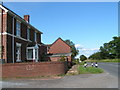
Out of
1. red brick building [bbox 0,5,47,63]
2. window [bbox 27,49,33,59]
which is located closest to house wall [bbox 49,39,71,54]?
red brick building [bbox 0,5,47,63]

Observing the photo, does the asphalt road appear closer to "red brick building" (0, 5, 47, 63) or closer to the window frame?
"red brick building" (0, 5, 47, 63)

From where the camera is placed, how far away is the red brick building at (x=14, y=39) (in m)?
20.1

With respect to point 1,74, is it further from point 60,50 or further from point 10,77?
point 60,50

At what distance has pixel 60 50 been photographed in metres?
54.5

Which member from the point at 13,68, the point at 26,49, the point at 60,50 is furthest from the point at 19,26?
the point at 60,50

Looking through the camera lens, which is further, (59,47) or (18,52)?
(59,47)

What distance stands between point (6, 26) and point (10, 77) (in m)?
6.17

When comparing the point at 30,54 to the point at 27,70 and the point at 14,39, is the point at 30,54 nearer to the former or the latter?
the point at 14,39

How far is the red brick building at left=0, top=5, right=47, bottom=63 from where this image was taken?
790 inches

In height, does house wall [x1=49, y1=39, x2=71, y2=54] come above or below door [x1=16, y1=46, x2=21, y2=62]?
above

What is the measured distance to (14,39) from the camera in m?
22.3

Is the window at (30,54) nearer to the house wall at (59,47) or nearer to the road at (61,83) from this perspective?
the road at (61,83)

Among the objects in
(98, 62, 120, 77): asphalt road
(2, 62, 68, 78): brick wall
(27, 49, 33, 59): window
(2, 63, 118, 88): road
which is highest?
(27, 49, 33, 59): window

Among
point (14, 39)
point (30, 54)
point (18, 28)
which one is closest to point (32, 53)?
point (30, 54)
